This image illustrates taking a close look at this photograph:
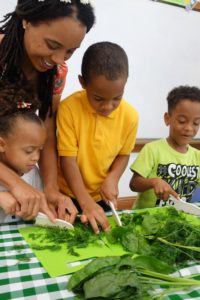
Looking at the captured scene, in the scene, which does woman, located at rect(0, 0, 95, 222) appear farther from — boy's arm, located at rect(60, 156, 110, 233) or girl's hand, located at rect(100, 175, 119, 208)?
girl's hand, located at rect(100, 175, 119, 208)

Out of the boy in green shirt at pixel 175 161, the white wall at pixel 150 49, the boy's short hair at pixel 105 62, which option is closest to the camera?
the boy's short hair at pixel 105 62

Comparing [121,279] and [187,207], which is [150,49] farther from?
[121,279]

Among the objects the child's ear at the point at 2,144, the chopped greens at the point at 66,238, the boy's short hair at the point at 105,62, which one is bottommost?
the chopped greens at the point at 66,238

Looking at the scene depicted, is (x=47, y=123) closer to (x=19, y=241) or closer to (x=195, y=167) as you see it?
(x=19, y=241)

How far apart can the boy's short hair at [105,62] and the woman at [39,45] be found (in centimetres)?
9

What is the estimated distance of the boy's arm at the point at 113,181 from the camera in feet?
3.62

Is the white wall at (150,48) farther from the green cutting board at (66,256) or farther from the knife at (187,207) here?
the green cutting board at (66,256)

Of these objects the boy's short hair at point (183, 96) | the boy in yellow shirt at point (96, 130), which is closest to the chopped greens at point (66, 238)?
→ the boy in yellow shirt at point (96, 130)

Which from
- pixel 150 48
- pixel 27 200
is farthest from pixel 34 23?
pixel 150 48

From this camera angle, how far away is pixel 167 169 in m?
1.46

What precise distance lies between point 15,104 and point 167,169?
76 centimetres

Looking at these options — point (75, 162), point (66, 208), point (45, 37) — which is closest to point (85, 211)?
point (66, 208)

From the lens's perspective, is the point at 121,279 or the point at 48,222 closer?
the point at 121,279

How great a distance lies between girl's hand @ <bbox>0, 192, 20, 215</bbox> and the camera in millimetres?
887
